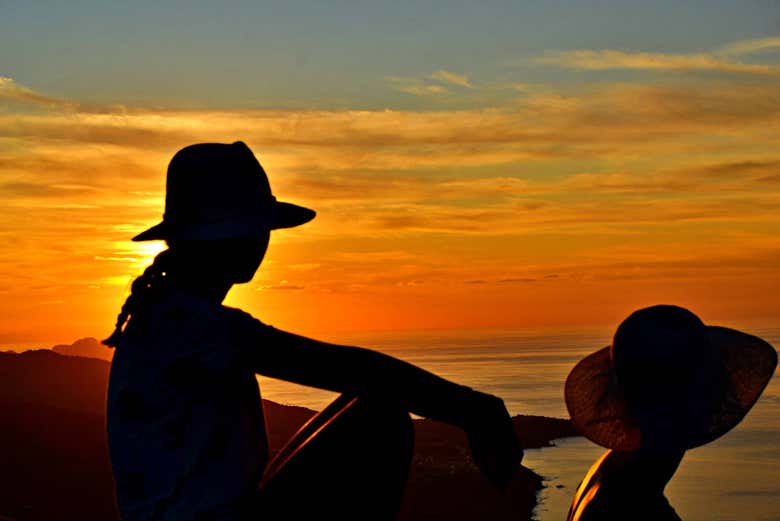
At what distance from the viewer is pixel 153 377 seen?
10.9 feet

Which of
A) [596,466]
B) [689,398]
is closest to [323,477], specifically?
[596,466]

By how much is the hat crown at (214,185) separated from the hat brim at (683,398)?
117cm

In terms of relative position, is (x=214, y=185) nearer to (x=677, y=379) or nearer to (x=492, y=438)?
(x=492, y=438)

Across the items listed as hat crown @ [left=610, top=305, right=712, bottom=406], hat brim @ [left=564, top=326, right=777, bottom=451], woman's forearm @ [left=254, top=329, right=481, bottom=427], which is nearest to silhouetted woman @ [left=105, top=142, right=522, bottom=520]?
woman's forearm @ [left=254, top=329, right=481, bottom=427]

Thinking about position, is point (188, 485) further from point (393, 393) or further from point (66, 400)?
point (66, 400)

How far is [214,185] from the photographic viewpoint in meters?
3.47

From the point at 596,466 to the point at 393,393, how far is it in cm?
62

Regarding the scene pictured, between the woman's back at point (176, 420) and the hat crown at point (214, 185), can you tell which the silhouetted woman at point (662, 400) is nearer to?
the woman's back at point (176, 420)

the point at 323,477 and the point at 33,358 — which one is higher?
the point at 323,477

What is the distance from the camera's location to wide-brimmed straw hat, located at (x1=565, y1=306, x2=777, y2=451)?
284cm

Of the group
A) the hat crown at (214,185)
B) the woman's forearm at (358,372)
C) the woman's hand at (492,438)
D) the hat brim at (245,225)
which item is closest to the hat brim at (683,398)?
the woman's hand at (492,438)

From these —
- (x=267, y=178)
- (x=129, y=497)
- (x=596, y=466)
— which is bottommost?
(x=129, y=497)

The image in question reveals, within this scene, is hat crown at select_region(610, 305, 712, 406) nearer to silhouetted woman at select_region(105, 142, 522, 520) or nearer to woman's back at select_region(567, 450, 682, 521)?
woman's back at select_region(567, 450, 682, 521)

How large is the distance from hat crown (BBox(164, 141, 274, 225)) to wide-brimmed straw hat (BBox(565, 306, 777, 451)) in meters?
1.26
